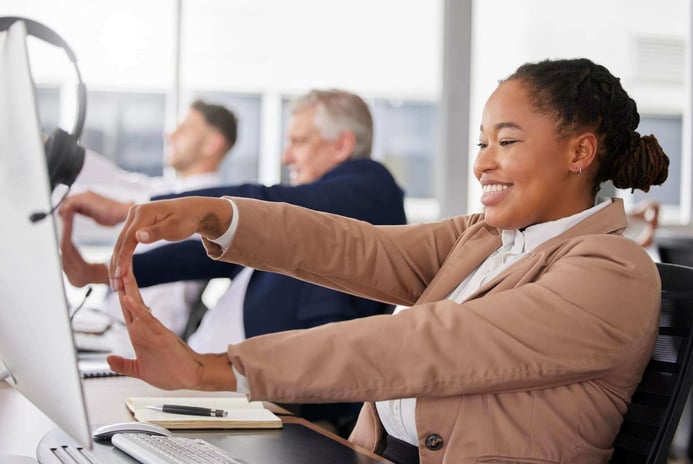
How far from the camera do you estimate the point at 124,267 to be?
44.9 inches

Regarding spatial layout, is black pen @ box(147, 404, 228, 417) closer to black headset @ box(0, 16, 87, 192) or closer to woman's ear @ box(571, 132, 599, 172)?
black headset @ box(0, 16, 87, 192)

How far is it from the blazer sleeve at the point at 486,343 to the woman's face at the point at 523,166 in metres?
0.17

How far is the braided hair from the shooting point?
1.38 metres

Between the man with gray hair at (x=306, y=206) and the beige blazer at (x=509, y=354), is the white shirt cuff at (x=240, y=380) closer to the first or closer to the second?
the beige blazer at (x=509, y=354)

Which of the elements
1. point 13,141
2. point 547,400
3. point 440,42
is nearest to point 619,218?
point 547,400

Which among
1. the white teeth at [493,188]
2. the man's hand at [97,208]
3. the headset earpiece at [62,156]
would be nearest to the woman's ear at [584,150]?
the white teeth at [493,188]

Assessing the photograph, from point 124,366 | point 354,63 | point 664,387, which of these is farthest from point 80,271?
point 354,63

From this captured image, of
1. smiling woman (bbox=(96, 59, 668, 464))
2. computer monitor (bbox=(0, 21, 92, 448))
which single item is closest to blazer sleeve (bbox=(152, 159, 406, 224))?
smiling woman (bbox=(96, 59, 668, 464))

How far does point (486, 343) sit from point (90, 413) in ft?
2.44

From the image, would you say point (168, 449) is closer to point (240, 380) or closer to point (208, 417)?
point (240, 380)

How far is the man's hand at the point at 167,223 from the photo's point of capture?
3.85ft

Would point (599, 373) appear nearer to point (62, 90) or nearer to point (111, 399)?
point (111, 399)

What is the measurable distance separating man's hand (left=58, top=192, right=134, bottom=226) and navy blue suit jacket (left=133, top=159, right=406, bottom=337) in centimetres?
38

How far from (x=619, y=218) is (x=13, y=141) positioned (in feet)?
3.08
